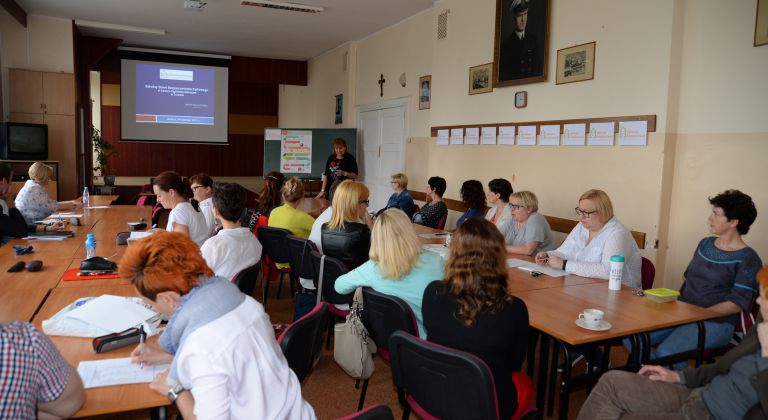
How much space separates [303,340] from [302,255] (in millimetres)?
1840

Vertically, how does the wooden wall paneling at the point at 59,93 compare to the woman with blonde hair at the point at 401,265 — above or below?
above

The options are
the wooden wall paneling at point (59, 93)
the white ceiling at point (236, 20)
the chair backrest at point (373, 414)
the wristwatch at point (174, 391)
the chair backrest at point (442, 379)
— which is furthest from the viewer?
A: the wooden wall paneling at point (59, 93)

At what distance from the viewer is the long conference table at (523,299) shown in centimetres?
168

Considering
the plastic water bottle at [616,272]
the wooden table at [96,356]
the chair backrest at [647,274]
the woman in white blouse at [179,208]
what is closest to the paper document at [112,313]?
the wooden table at [96,356]

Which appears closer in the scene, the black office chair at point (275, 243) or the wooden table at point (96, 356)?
the wooden table at point (96, 356)

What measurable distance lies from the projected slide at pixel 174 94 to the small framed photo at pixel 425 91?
5.14 meters

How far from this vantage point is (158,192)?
4121 mm

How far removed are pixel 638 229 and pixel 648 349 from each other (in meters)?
1.89

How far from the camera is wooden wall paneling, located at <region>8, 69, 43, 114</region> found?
8.17m

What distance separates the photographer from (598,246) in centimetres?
340

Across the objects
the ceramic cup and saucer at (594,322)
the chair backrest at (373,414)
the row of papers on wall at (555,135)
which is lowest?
the ceramic cup and saucer at (594,322)

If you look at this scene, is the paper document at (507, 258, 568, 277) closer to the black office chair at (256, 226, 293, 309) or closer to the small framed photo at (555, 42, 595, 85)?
the black office chair at (256, 226, 293, 309)

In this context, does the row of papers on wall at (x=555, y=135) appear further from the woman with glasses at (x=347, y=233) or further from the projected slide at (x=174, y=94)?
the projected slide at (x=174, y=94)

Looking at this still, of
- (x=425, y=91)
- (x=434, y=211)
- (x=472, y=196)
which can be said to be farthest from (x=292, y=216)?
(x=425, y=91)
